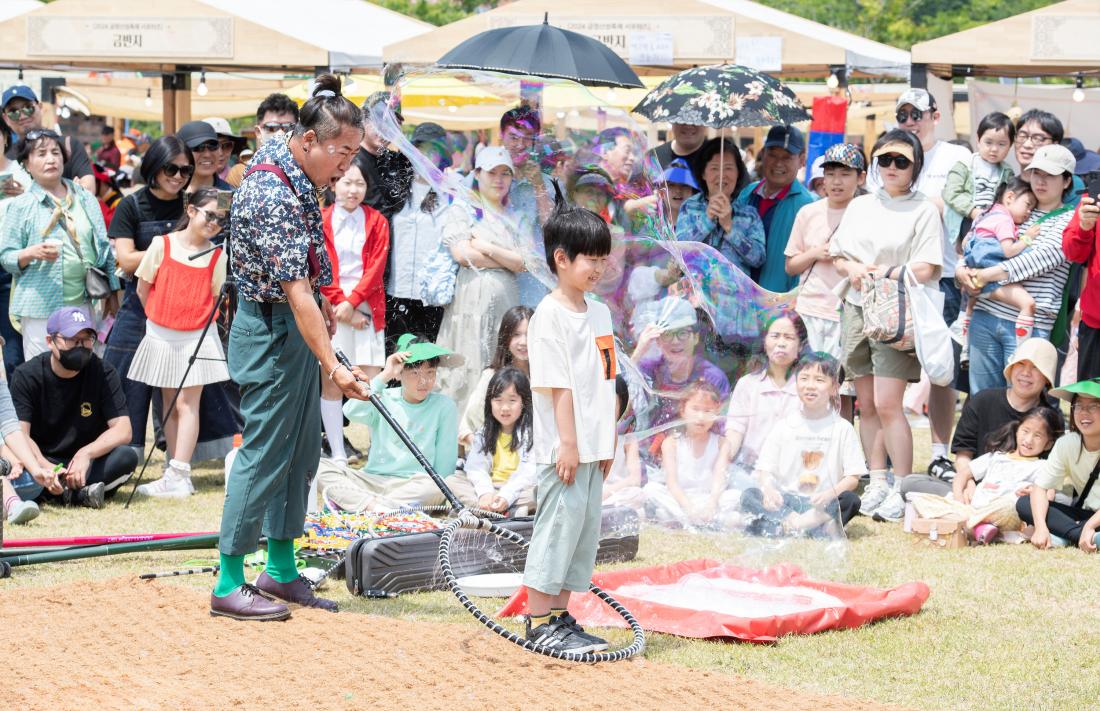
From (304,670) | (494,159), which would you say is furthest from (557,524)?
(494,159)

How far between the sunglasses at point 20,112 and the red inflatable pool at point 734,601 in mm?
6363

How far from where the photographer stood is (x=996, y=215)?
26.1ft

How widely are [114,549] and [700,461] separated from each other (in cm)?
256

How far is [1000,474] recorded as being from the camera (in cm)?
690

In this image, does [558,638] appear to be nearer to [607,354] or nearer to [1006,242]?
[607,354]

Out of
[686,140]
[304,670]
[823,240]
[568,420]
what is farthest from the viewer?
[686,140]

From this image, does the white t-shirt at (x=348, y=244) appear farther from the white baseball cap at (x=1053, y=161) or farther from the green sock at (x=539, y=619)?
the white baseball cap at (x=1053, y=161)

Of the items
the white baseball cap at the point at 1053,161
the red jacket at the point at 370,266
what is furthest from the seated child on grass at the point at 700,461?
the white baseball cap at the point at 1053,161

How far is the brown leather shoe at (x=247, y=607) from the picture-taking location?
479cm

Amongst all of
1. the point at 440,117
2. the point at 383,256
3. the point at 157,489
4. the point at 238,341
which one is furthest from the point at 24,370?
the point at 440,117

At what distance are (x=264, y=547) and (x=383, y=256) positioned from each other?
2.19 meters

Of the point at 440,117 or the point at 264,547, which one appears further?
the point at 440,117

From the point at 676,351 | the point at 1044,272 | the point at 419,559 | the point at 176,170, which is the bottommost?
the point at 419,559

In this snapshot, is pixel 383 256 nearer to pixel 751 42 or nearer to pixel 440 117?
pixel 440 117
